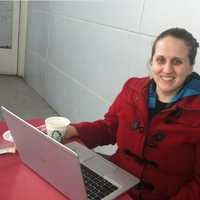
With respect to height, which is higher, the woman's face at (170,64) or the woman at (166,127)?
the woman's face at (170,64)

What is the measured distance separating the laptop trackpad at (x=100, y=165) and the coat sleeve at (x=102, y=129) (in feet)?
0.77

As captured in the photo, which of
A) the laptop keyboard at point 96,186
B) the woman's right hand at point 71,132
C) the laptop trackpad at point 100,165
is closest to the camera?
the laptop keyboard at point 96,186

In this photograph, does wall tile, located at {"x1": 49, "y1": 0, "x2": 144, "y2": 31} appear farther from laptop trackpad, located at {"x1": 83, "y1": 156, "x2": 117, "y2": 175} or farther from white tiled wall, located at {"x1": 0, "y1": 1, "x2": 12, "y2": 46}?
white tiled wall, located at {"x1": 0, "y1": 1, "x2": 12, "y2": 46}

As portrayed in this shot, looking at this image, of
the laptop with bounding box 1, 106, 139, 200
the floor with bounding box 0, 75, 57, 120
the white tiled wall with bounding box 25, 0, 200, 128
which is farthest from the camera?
the floor with bounding box 0, 75, 57, 120

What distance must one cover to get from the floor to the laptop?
8.17 feet

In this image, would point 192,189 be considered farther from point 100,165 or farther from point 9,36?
point 9,36

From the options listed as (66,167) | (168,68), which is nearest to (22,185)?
(66,167)

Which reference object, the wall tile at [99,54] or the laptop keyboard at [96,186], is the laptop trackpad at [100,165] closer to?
the laptop keyboard at [96,186]

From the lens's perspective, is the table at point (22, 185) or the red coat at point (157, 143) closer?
the table at point (22, 185)

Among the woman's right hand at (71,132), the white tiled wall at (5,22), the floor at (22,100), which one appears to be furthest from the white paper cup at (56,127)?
the white tiled wall at (5,22)

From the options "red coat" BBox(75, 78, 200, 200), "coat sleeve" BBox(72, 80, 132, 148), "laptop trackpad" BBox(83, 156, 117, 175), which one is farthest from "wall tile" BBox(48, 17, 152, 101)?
"laptop trackpad" BBox(83, 156, 117, 175)

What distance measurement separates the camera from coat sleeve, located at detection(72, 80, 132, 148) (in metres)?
1.44

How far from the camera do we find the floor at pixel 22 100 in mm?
3684

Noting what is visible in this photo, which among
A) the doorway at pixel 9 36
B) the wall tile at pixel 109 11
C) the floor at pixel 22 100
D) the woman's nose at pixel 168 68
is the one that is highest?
the wall tile at pixel 109 11
